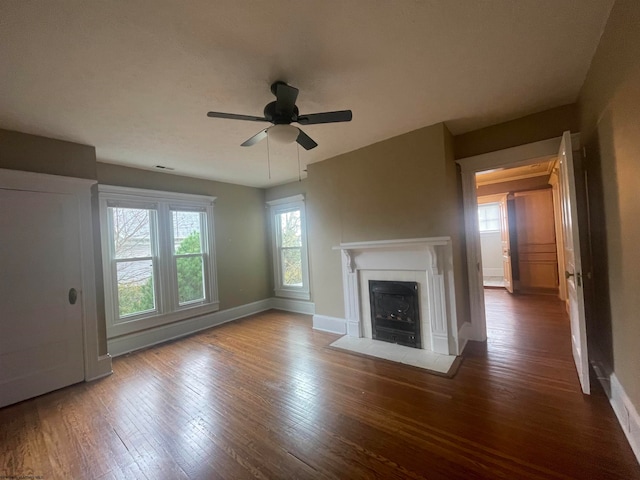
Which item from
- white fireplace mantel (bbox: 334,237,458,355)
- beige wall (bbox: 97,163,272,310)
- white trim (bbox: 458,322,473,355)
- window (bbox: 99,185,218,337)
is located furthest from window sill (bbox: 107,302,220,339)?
white trim (bbox: 458,322,473,355)

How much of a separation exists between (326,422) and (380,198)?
2474mm

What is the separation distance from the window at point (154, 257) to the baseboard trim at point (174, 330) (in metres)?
0.10

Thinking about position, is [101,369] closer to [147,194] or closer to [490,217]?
[147,194]

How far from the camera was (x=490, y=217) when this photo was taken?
24.7 feet

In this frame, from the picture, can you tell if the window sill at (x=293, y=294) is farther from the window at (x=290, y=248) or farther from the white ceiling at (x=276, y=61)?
the white ceiling at (x=276, y=61)

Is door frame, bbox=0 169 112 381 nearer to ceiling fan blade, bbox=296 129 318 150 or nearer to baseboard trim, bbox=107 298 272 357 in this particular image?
baseboard trim, bbox=107 298 272 357

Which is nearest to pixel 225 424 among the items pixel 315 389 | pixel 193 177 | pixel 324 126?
pixel 315 389

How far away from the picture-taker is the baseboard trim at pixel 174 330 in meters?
3.59

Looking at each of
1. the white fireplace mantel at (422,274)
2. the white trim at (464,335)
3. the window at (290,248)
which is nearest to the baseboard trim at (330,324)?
the white fireplace mantel at (422,274)

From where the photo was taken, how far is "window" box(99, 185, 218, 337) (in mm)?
3584

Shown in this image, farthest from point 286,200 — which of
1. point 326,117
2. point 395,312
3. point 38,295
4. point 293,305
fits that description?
point 38,295

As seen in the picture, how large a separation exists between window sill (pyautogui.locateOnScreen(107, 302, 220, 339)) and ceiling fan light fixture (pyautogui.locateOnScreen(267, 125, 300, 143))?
3.43m

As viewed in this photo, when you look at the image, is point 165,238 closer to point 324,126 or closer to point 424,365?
point 324,126

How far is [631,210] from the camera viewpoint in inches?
58.9
